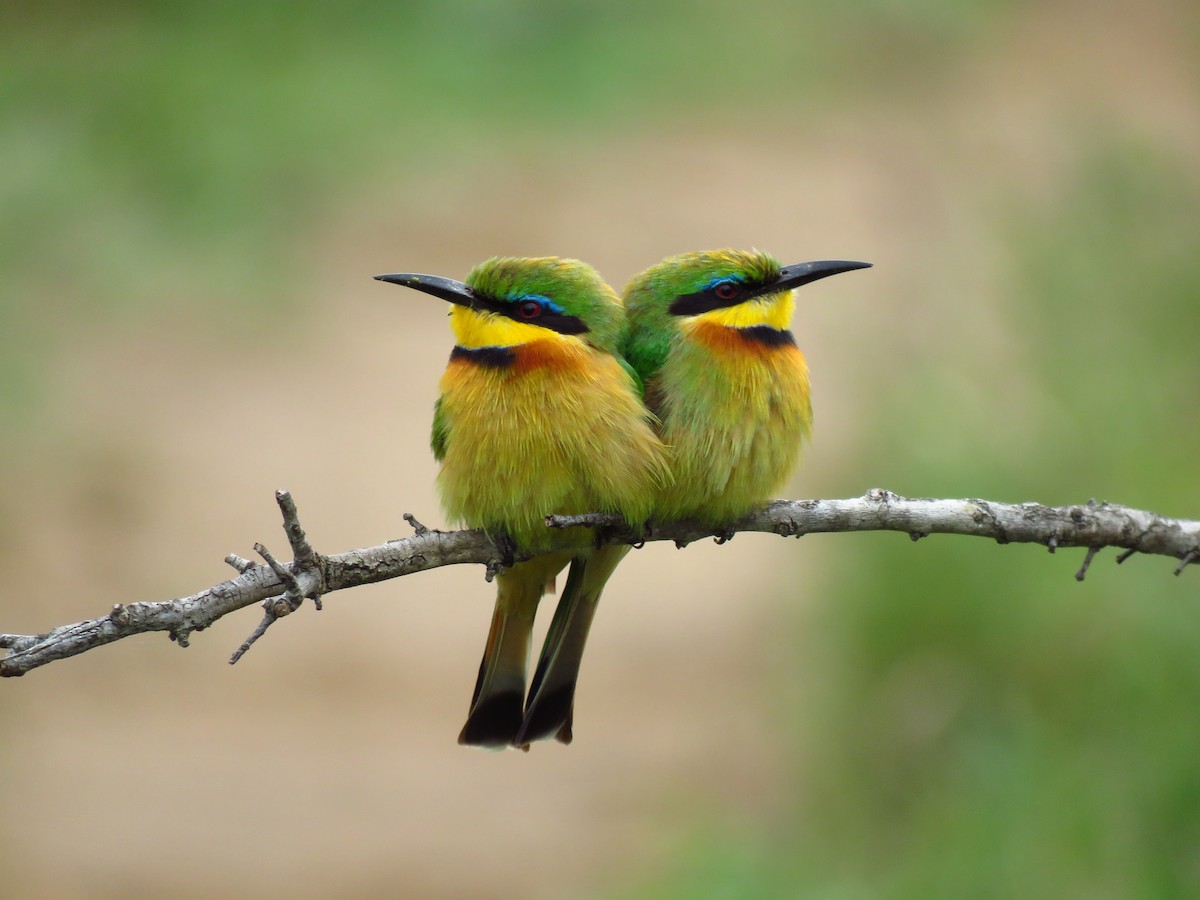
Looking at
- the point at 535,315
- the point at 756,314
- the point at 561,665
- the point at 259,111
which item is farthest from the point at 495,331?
the point at 259,111

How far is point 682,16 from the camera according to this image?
918cm

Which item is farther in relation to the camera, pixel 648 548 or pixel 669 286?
pixel 648 548

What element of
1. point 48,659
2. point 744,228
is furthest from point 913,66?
point 48,659

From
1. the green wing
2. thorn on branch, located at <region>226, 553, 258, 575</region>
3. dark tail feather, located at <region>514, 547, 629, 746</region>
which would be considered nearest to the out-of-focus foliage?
the green wing

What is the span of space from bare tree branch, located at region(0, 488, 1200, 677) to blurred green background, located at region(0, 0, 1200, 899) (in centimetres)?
136

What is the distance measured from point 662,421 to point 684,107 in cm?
704

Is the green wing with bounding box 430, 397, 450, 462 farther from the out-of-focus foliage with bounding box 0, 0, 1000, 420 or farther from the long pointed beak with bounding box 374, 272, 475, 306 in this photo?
the out-of-focus foliage with bounding box 0, 0, 1000, 420

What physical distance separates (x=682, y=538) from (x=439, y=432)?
1.68 feet

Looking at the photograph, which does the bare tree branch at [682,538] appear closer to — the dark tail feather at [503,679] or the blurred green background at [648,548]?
the dark tail feather at [503,679]

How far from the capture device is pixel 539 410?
254 centimetres

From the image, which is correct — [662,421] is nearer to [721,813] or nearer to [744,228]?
[721,813]

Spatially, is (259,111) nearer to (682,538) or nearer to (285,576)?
(682,538)

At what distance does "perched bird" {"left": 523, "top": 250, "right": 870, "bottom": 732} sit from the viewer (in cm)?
258

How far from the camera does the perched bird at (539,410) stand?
8.25 feet
